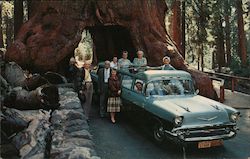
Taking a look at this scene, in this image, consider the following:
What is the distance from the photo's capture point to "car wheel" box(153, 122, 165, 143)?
360 inches

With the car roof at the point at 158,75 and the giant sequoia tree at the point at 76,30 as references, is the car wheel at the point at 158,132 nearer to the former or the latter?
the car roof at the point at 158,75

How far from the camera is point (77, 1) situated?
17.0 m

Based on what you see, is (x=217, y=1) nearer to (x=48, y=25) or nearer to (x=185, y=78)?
(x=48, y=25)

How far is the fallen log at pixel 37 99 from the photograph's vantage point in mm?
9219

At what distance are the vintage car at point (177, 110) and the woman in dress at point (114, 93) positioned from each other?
36 cm

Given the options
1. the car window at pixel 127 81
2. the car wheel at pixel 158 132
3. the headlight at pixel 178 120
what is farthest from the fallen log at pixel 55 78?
the headlight at pixel 178 120

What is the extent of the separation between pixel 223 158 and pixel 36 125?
452 centimetres

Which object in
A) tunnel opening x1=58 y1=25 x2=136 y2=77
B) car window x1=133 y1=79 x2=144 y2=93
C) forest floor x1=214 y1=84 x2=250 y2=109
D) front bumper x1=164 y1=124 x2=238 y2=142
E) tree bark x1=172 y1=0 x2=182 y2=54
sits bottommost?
forest floor x1=214 y1=84 x2=250 y2=109

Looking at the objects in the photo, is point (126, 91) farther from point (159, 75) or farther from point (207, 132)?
point (207, 132)

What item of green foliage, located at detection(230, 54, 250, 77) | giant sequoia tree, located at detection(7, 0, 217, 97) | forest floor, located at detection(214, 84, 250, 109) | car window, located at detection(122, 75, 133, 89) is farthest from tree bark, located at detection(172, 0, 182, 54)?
car window, located at detection(122, 75, 133, 89)

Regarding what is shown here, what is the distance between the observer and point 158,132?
9344 mm

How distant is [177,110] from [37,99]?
357 centimetres

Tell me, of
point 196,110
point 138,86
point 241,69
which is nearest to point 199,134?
point 196,110

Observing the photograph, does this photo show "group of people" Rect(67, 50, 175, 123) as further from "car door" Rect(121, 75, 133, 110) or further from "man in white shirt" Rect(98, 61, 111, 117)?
"car door" Rect(121, 75, 133, 110)
